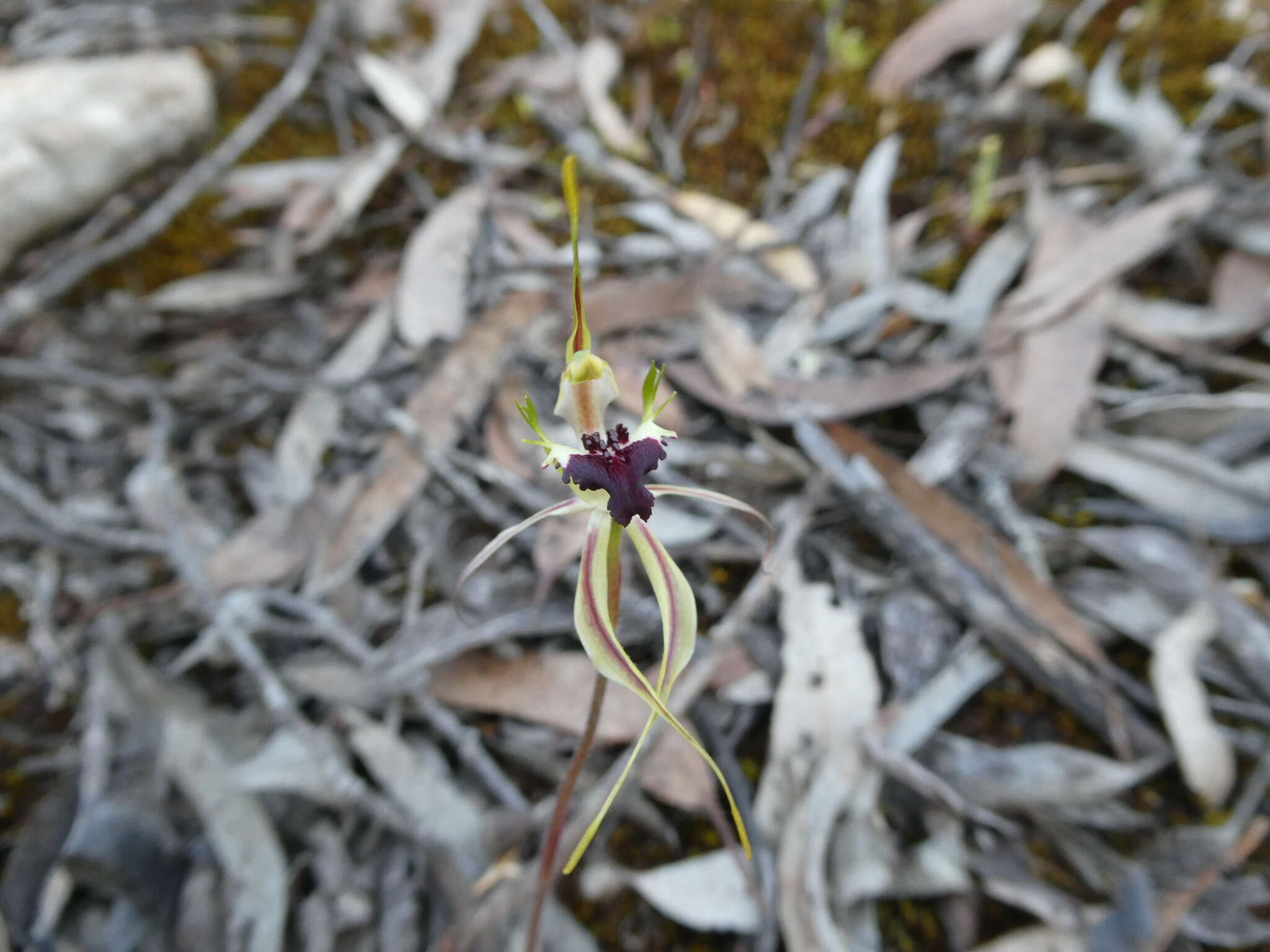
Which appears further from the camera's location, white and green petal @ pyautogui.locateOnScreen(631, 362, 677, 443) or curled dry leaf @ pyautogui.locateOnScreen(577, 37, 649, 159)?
curled dry leaf @ pyautogui.locateOnScreen(577, 37, 649, 159)

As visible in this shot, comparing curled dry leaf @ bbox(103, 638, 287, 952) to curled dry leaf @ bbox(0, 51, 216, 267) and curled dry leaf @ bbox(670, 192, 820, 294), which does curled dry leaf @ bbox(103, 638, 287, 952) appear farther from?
curled dry leaf @ bbox(670, 192, 820, 294)

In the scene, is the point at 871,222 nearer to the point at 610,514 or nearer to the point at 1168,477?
the point at 1168,477

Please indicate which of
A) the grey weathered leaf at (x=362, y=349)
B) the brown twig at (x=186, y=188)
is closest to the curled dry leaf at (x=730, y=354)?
the grey weathered leaf at (x=362, y=349)

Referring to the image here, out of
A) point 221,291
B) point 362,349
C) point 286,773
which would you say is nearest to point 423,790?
point 286,773

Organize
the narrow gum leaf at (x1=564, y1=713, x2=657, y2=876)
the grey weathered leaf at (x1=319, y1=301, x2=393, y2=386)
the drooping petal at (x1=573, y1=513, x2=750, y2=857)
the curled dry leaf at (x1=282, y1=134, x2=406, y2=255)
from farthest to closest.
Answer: the curled dry leaf at (x1=282, y1=134, x2=406, y2=255) < the grey weathered leaf at (x1=319, y1=301, x2=393, y2=386) < the drooping petal at (x1=573, y1=513, x2=750, y2=857) < the narrow gum leaf at (x1=564, y1=713, x2=657, y2=876)

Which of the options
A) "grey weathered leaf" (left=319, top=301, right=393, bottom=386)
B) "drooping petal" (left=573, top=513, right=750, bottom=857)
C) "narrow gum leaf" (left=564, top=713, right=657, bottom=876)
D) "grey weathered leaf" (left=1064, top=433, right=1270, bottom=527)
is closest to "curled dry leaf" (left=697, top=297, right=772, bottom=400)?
"grey weathered leaf" (left=1064, top=433, right=1270, bottom=527)

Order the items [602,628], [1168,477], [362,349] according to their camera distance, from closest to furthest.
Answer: [602,628] < [1168,477] < [362,349]

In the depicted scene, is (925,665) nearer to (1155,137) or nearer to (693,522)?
(693,522)

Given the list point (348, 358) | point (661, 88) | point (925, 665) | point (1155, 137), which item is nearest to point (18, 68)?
point (348, 358)
